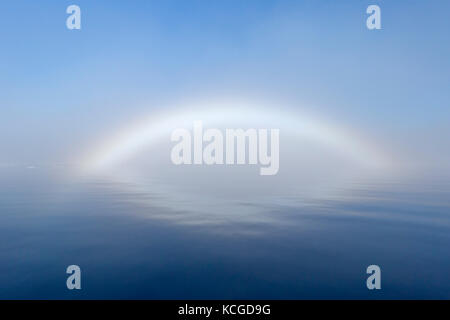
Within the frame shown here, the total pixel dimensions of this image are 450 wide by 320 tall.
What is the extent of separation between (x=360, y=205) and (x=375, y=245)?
13.6m

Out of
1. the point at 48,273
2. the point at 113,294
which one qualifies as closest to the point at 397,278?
the point at 113,294

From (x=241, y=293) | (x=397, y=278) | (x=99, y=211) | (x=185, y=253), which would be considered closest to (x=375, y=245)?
(x=397, y=278)

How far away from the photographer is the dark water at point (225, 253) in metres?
11.0

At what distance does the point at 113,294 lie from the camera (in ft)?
34.7

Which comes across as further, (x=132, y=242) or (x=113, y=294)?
(x=132, y=242)

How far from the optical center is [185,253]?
1464cm

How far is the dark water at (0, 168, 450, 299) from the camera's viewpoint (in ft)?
36.2

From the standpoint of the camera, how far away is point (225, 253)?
14.6 m

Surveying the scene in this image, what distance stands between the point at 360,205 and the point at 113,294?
2703 centimetres
